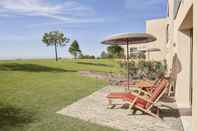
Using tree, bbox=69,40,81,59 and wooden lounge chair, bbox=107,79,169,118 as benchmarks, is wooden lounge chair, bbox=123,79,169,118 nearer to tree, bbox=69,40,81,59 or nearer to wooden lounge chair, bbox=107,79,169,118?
wooden lounge chair, bbox=107,79,169,118

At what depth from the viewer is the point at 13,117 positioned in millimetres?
6387

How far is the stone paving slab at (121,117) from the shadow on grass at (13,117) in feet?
3.49

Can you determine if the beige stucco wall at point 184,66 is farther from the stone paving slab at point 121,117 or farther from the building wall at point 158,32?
the building wall at point 158,32

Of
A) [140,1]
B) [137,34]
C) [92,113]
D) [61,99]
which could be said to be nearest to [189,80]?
[137,34]

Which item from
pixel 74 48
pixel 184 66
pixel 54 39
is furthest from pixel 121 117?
pixel 74 48

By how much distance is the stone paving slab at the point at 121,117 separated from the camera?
6034 millimetres

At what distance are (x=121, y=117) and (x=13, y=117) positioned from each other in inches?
122

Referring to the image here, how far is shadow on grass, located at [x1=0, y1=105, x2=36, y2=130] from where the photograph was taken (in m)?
5.82

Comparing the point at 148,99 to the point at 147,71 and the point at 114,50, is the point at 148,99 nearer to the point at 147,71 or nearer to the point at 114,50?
the point at 147,71

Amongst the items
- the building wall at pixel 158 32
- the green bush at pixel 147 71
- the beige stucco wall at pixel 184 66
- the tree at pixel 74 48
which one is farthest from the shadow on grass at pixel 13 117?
the tree at pixel 74 48

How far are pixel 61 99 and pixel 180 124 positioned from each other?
15.3 feet

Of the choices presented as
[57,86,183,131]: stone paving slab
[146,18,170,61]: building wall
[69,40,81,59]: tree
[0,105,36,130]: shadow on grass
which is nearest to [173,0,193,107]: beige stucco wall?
[57,86,183,131]: stone paving slab

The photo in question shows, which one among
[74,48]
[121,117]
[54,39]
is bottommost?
[121,117]

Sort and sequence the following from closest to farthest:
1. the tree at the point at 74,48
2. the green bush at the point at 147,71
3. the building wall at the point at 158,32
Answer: the green bush at the point at 147,71 → the building wall at the point at 158,32 → the tree at the point at 74,48
